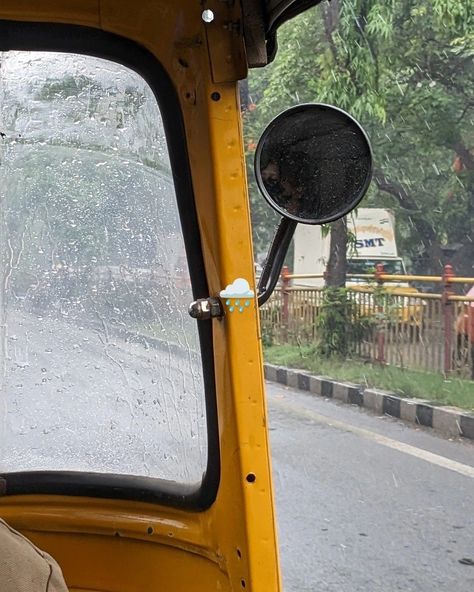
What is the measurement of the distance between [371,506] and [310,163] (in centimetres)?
400

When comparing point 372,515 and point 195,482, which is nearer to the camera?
point 195,482

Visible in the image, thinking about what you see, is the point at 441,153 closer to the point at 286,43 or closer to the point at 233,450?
the point at 286,43

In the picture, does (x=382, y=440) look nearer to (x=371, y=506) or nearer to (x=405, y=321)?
(x=371, y=506)

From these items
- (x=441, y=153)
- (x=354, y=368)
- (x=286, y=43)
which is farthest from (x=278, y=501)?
(x=441, y=153)

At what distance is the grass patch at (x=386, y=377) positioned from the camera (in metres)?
7.91

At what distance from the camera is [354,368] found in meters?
9.75

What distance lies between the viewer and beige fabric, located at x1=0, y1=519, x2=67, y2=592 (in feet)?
3.47

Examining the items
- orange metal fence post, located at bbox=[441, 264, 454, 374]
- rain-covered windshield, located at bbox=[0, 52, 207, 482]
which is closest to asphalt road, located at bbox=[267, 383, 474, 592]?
orange metal fence post, located at bbox=[441, 264, 454, 374]

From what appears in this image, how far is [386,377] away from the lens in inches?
353

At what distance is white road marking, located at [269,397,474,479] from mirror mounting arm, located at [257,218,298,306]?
4647 millimetres

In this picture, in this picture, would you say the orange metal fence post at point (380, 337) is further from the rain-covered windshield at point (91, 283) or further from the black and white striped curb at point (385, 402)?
the rain-covered windshield at point (91, 283)

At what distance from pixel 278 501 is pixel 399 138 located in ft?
27.5

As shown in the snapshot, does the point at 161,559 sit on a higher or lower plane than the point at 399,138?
lower

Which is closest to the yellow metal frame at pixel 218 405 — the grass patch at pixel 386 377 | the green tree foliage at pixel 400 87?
the grass patch at pixel 386 377
